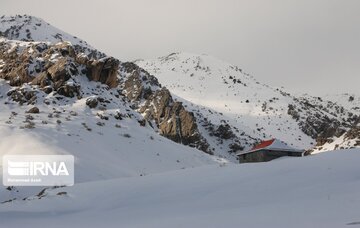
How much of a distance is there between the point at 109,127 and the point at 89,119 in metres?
2.11

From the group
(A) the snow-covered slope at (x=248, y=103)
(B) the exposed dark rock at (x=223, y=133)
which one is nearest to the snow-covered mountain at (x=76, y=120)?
(B) the exposed dark rock at (x=223, y=133)

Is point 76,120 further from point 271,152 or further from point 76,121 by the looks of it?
point 271,152

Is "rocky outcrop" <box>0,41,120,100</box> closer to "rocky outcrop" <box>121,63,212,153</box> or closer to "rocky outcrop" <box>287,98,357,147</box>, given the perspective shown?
"rocky outcrop" <box>121,63,212,153</box>

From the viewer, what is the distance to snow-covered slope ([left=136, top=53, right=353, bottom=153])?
94188 mm

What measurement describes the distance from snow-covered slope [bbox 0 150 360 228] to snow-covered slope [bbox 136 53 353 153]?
61.6 metres

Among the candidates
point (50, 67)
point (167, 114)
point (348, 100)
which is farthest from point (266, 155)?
point (348, 100)

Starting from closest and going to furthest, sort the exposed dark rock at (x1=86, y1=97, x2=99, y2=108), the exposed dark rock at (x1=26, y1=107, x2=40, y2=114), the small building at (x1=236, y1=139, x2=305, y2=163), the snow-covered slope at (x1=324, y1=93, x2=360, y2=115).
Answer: the exposed dark rock at (x1=26, y1=107, x2=40, y2=114), the exposed dark rock at (x1=86, y1=97, x2=99, y2=108), the small building at (x1=236, y1=139, x2=305, y2=163), the snow-covered slope at (x1=324, y1=93, x2=360, y2=115)

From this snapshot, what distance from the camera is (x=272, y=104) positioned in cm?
11225

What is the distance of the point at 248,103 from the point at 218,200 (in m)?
98.8

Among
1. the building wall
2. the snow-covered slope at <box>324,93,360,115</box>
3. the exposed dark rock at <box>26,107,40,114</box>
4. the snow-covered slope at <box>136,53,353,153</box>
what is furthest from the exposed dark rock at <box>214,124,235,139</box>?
the snow-covered slope at <box>324,93,360,115</box>

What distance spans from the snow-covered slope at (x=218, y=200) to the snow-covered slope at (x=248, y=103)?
2423 inches

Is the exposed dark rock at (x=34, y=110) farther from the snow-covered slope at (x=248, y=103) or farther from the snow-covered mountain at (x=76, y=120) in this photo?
the snow-covered slope at (x=248, y=103)

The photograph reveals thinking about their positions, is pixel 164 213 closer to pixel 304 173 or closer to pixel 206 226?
pixel 206 226

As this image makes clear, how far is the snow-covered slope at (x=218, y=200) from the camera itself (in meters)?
12.0
